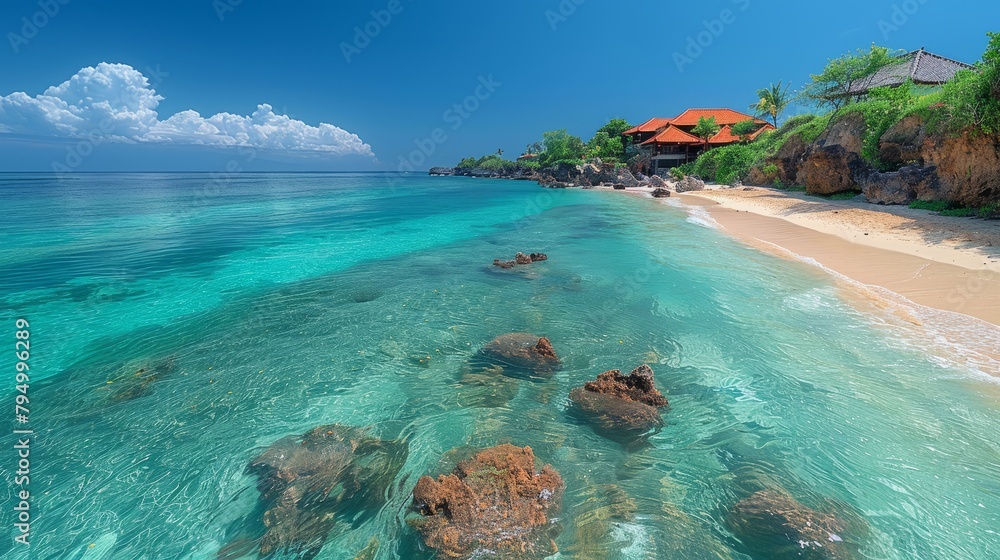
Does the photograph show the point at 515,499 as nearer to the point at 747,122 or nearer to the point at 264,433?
the point at 264,433

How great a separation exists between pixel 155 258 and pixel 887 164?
40.1m

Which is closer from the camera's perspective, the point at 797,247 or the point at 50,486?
the point at 50,486

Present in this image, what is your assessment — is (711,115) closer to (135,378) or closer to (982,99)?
(982,99)

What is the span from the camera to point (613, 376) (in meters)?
6.97

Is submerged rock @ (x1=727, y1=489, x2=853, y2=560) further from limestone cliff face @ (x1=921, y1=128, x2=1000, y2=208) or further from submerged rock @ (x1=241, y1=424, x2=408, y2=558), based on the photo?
limestone cliff face @ (x1=921, y1=128, x2=1000, y2=208)

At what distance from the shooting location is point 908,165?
21.3 metres

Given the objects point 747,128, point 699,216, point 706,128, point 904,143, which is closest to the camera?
point 904,143

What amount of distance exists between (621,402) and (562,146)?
303 feet

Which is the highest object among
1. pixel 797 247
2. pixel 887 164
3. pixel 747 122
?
pixel 747 122

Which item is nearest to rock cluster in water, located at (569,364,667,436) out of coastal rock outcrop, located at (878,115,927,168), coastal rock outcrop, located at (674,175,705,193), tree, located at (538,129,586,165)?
coastal rock outcrop, located at (878,115,927,168)

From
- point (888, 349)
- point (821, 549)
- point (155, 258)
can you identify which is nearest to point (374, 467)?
point (821, 549)

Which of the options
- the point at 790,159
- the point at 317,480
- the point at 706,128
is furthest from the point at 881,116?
the point at 706,128

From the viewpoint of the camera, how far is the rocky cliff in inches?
642

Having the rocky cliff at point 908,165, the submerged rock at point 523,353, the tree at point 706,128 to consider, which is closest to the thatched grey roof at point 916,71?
the rocky cliff at point 908,165
